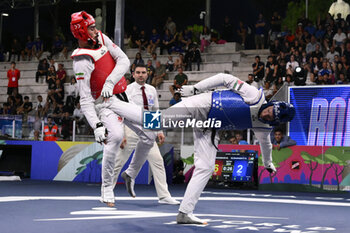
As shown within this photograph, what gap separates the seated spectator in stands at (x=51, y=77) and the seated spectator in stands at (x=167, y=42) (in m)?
4.50

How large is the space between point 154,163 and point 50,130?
694 centimetres

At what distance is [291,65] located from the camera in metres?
15.8

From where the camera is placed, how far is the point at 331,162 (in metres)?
11.6

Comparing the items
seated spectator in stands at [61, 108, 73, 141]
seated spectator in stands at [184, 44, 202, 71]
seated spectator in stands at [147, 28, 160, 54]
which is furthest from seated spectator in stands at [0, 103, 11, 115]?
seated spectator in stands at [184, 44, 202, 71]

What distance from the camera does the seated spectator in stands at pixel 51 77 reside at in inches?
766

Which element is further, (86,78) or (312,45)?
(312,45)

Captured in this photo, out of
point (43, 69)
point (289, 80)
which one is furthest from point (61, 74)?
point (289, 80)

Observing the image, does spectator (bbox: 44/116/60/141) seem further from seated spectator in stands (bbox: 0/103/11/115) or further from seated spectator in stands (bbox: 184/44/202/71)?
seated spectator in stands (bbox: 184/44/202/71)

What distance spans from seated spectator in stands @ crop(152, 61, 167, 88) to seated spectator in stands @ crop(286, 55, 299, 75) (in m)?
4.68

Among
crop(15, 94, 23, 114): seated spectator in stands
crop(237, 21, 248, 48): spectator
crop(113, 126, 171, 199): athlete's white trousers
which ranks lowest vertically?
crop(113, 126, 171, 199): athlete's white trousers

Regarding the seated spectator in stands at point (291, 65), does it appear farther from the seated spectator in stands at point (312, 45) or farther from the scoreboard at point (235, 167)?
the scoreboard at point (235, 167)

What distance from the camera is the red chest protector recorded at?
6.59 m

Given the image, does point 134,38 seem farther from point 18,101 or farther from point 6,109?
point 6,109

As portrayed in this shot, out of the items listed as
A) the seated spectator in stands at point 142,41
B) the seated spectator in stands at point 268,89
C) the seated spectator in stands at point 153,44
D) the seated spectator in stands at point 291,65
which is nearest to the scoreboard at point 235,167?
the seated spectator in stands at point 268,89
